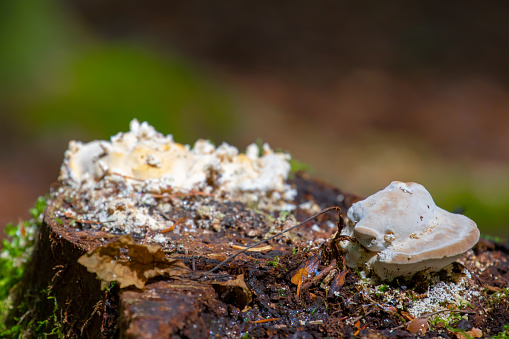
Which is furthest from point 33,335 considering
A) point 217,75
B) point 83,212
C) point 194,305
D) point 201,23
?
point 201,23

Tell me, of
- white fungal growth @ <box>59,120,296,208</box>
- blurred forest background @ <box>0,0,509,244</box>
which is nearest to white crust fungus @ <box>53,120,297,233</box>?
white fungal growth @ <box>59,120,296,208</box>

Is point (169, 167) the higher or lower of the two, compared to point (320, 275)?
higher

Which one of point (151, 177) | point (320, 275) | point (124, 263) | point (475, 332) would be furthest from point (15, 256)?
point (475, 332)

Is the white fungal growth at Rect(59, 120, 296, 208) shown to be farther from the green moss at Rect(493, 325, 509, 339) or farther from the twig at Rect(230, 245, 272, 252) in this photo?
the green moss at Rect(493, 325, 509, 339)

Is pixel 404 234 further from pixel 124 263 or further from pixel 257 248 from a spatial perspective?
pixel 124 263

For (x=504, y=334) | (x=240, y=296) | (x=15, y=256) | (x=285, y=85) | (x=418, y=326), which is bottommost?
(x=504, y=334)

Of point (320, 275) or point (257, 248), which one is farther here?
point (257, 248)
